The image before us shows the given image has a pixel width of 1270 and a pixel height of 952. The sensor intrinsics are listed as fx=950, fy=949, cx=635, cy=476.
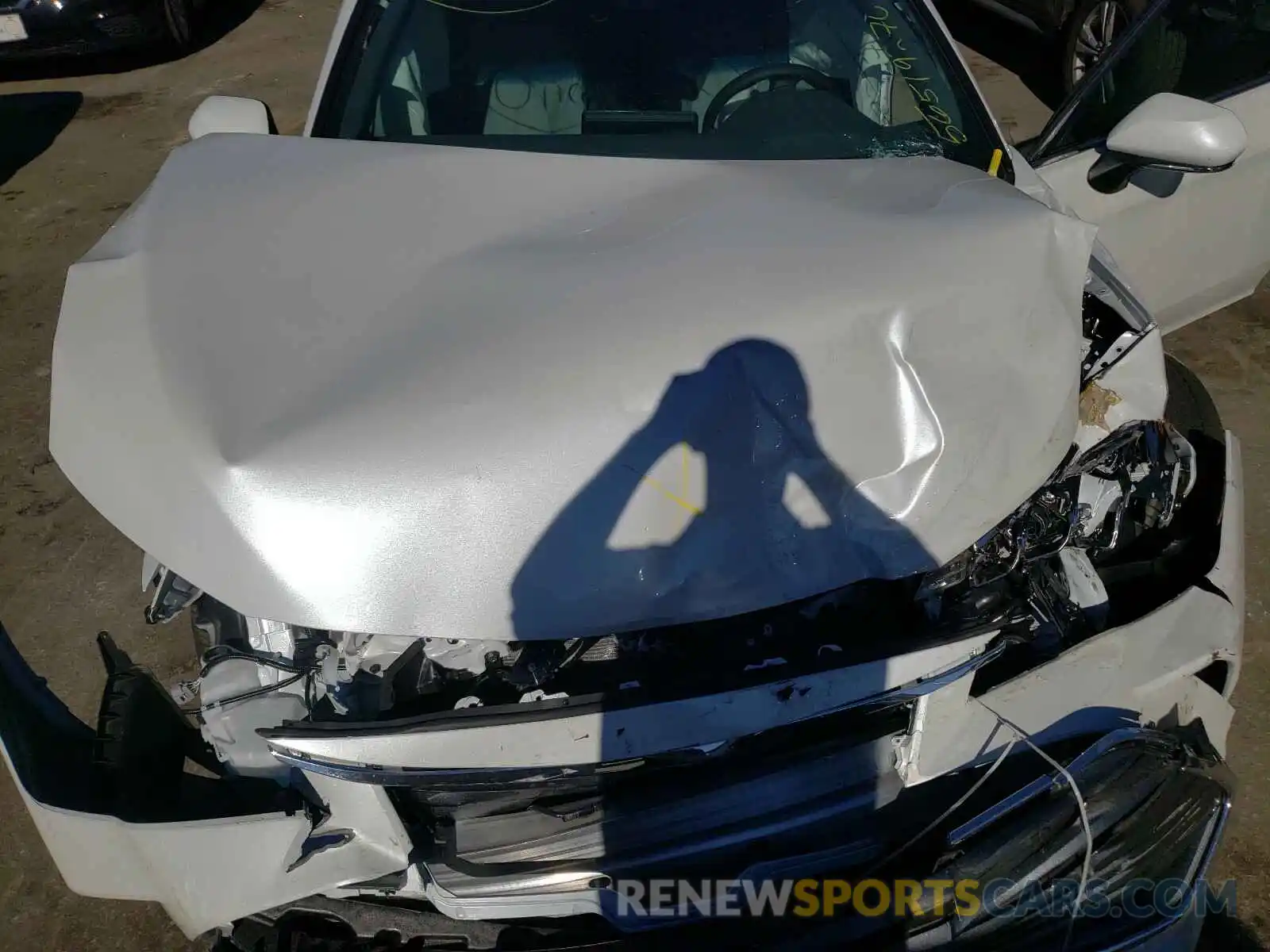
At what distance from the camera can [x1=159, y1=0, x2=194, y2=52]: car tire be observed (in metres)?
6.23

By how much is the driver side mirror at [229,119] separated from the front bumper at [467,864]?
4.96ft

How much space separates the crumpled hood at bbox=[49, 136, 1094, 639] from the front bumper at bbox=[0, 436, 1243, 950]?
0.35 m

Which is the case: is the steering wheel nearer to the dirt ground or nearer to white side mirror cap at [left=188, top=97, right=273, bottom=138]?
white side mirror cap at [left=188, top=97, right=273, bottom=138]

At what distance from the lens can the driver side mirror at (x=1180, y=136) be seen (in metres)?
2.13

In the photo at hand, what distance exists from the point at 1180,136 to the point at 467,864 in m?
2.16

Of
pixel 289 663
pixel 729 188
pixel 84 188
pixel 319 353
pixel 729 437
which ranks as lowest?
pixel 84 188

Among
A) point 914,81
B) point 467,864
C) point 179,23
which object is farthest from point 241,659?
point 179,23

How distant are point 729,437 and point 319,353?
72 centimetres

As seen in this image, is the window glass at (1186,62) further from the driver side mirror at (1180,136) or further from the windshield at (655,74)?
the windshield at (655,74)

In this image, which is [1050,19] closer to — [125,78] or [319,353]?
[319,353]

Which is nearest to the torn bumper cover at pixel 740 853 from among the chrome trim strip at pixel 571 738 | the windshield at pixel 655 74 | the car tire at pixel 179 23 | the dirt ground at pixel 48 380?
the chrome trim strip at pixel 571 738

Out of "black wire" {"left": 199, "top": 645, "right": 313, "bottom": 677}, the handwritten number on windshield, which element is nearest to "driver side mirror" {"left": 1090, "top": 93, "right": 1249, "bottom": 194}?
the handwritten number on windshield

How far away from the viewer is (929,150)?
7.45 feet

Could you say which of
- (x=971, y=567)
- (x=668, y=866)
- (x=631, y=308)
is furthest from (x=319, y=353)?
(x=971, y=567)
